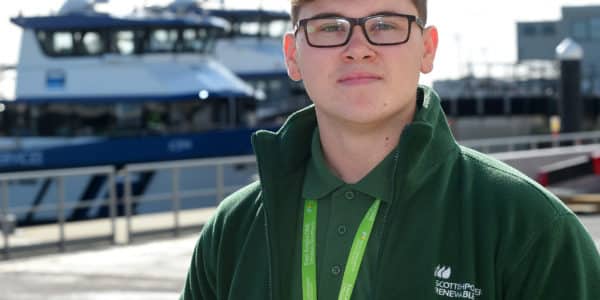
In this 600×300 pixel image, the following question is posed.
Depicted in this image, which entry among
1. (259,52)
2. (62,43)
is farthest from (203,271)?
(259,52)

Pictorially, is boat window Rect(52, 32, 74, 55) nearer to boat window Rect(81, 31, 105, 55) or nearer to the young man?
boat window Rect(81, 31, 105, 55)

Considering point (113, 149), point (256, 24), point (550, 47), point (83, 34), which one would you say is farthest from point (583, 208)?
point (550, 47)

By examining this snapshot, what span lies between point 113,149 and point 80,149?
2.70ft

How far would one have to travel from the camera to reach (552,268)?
236 centimetres

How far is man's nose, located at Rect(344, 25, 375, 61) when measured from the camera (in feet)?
8.24

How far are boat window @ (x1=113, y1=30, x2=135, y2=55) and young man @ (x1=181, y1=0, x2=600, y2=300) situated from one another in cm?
2913

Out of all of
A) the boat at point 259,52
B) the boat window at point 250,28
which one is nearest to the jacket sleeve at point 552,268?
the boat at point 259,52

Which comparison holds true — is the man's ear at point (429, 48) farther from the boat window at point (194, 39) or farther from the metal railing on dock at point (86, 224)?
the boat window at point (194, 39)

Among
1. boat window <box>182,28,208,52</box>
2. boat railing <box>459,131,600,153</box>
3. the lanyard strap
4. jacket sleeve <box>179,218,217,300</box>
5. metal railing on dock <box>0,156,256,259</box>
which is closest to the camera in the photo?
the lanyard strap

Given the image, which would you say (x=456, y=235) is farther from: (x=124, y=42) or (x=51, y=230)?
(x=124, y=42)

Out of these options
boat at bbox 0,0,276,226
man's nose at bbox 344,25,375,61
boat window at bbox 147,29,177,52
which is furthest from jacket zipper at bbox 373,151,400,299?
boat window at bbox 147,29,177,52

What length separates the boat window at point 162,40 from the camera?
31.7m

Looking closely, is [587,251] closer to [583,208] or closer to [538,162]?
[583,208]

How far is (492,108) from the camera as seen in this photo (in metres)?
51.9
